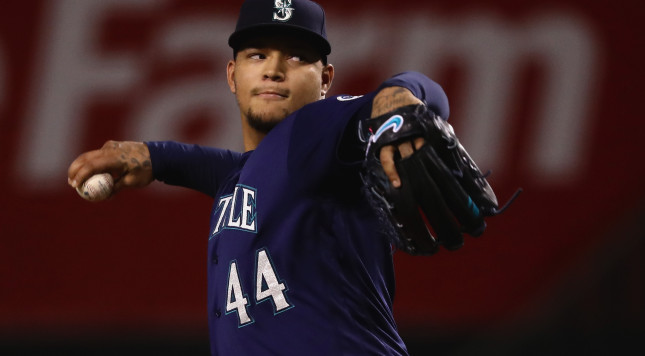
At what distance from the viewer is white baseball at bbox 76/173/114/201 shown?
174cm

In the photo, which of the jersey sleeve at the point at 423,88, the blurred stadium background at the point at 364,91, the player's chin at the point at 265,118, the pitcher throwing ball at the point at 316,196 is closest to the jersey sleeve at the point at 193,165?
the pitcher throwing ball at the point at 316,196

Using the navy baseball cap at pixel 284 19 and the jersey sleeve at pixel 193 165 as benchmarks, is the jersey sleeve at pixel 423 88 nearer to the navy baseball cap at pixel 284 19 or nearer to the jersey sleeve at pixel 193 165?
the navy baseball cap at pixel 284 19

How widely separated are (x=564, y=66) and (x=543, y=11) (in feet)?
0.98

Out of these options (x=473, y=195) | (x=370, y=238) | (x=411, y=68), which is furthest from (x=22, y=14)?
(x=473, y=195)

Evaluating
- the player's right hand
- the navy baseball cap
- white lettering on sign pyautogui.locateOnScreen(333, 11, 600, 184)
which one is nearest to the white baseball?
the player's right hand

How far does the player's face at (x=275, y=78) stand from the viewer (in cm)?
168

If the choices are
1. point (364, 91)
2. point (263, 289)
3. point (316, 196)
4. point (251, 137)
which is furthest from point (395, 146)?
point (364, 91)

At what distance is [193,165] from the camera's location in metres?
2.02

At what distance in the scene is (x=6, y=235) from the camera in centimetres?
380

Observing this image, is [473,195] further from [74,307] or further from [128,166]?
[74,307]

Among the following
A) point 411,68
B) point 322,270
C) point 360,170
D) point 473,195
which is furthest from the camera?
point 411,68

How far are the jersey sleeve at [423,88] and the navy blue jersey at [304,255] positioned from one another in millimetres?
137

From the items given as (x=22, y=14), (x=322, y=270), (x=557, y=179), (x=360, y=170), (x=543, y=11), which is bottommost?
(x=322, y=270)

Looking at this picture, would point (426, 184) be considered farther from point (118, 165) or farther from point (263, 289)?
point (118, 165)
